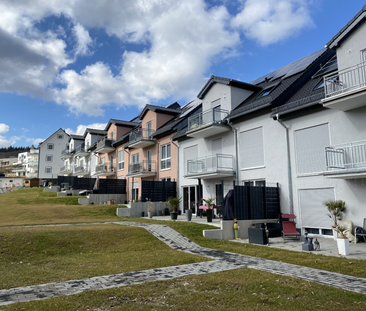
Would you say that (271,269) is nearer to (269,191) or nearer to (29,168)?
(269,191)

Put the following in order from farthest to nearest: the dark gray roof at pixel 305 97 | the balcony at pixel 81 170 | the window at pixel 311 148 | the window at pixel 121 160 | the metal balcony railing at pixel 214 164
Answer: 1. the balcony at pixel 81 170
2. the window at pixel 121 160
3. the metal balcony railing at pixel 214 164
4. the dark gray roof at pixel 305 97
5. the window at pixel 311 148

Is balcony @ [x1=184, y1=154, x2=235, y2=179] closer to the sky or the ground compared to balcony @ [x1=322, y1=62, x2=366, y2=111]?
closer to the ground

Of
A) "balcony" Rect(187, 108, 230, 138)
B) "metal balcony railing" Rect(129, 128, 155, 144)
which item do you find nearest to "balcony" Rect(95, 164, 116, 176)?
"metal balcony railing" Rect(129, 128, 155, 144)

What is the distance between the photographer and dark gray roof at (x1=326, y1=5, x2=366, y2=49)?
42.8ft

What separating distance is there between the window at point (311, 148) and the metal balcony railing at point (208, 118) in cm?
579

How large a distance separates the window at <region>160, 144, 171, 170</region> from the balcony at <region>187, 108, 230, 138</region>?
16.1ft

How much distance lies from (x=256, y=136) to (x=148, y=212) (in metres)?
9.34

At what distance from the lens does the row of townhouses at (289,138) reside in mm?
12930

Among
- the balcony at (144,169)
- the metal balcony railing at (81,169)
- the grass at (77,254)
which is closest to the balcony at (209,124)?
the balcony at (144,169)

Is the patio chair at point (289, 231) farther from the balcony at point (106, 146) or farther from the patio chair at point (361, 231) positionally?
the balcony at point (106, 146)

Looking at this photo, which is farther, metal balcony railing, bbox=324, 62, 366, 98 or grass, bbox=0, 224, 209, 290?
metal balcony railing, bbox=324, 62, 366, 98

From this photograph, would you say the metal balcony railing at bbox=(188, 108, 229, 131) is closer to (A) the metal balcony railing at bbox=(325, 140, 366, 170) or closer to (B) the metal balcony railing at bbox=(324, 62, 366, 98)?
(B) the metal balcony railing at bbox=(324, 62, 366, 98)

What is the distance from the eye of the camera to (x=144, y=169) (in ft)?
91.4

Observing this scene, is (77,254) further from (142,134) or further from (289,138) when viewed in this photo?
(142,134)
